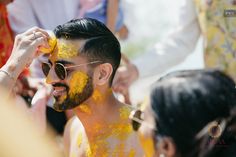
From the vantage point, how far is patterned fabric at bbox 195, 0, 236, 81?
3.98 metres

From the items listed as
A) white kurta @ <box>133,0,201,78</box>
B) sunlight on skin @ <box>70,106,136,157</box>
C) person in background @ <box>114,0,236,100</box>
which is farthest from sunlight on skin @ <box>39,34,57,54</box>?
white kurta @ <box>133,0,201,78</box>

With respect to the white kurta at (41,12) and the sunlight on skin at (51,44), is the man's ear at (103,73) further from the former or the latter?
the white kurta at (41,12)

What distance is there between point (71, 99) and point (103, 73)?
19cm

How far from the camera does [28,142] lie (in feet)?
9.62

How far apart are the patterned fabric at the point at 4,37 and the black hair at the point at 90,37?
3.17 ft

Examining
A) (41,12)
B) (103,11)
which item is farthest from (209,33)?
(41,12)

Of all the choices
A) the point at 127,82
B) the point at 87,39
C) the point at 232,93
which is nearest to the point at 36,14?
the point at 127,82

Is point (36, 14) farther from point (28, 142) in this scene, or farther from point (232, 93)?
point (232, 93)

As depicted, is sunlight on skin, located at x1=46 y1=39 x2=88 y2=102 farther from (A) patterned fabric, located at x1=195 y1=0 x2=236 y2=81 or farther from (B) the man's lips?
(A) patterned fabric, located at x1=195 y1=0 x2=236 y2=81

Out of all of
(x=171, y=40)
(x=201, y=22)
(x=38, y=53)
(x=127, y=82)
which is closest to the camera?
(x=38, y=53)

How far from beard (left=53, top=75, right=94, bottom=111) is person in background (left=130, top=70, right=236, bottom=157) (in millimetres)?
941

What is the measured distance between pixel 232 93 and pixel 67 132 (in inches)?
54.3

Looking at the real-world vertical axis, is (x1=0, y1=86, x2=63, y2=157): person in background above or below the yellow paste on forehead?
below

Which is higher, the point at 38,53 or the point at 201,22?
the point at 38,53
